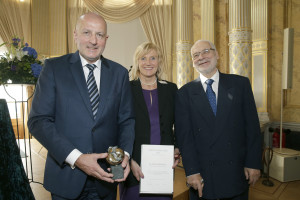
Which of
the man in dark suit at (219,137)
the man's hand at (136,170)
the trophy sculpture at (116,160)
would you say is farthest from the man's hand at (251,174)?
the trophy sculpture at (116,160)

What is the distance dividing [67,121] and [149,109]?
0.83 m

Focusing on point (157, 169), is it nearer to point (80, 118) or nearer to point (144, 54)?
point (80, 118)

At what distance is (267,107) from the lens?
639cm

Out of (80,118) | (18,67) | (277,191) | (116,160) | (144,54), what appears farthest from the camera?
(277,191)

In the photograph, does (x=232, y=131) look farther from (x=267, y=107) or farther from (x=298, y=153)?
(x=267, y=107)

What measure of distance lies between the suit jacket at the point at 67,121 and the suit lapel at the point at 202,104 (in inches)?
29.3

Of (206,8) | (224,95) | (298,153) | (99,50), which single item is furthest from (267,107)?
(99,50)

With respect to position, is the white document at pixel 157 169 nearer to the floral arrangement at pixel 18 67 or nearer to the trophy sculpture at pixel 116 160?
the trophy sculpture at pixel 116 160

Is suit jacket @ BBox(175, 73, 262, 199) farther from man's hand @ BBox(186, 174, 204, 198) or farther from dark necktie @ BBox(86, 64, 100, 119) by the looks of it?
dark necktie @ BBox(86, 64, 100, 119)

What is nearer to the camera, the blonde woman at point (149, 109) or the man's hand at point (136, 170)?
the man's hand at point (136, 170)

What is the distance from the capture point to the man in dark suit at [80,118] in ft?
4.37

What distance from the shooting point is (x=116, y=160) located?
128 centimetres

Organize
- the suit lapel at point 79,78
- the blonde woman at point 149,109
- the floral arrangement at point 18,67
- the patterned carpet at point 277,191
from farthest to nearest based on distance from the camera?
the patterned carpet at point 277,191 → the floral arrangement at point 18,67 → the blonde woman at point 149,109 → the suit lapel at point 79,78

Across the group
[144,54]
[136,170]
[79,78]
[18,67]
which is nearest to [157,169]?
[136,170]
